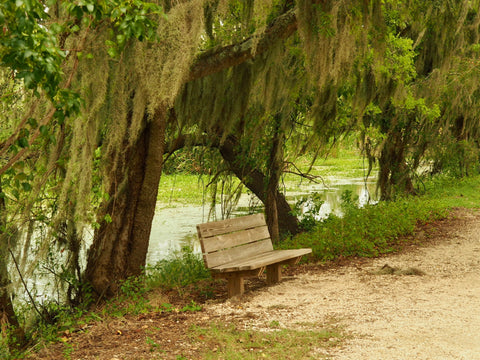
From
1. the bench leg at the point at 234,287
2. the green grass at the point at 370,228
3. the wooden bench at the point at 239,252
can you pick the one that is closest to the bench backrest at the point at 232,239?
the wooden bench at the point at 239,252

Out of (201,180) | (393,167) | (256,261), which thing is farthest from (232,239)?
(201,180)

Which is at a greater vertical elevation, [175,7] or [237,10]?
[237,10]

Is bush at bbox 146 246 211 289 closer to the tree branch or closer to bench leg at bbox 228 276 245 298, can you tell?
bench leg at bbox 228 276 245 298

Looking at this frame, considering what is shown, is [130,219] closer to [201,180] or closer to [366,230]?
[366,230]

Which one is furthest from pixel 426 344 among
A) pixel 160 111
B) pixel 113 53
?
pixel 160 111

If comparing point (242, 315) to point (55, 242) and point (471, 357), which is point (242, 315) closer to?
point (471, 357)

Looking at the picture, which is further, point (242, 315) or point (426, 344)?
point (242, 315)

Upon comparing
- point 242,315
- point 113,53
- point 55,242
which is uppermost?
point 113,53

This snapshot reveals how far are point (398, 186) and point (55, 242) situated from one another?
7.68 metres

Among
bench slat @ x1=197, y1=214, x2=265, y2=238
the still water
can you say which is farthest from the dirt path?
the still water

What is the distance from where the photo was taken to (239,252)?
18.5ft

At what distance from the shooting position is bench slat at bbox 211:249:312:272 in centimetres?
495

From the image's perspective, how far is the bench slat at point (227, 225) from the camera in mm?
5246

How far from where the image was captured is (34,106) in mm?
4457
